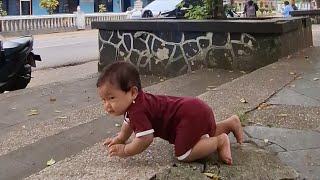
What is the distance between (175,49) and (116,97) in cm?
562

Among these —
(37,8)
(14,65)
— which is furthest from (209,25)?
(37,8)

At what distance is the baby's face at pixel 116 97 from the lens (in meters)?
2.74

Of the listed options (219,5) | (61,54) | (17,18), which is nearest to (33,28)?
(17,18)

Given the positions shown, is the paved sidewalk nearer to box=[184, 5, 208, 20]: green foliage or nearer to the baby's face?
the baby's face

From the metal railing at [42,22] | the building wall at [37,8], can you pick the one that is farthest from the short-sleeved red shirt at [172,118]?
the building wall at [37,8]

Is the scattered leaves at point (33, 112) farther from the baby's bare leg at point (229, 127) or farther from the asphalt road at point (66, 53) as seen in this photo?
the asphalt road at point (66, 53)

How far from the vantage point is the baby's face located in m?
2.74

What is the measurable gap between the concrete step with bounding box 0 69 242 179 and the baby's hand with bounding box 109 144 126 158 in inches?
29.4

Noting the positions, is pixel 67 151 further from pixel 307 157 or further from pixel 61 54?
pixel 61 54

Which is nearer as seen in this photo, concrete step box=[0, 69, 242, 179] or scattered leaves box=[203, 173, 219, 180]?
scattered leaves box=[203, 173, 219, 180]

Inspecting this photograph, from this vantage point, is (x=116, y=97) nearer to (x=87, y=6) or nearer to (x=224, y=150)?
(x=224, y=150)

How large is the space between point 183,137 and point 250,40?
16.7 ft

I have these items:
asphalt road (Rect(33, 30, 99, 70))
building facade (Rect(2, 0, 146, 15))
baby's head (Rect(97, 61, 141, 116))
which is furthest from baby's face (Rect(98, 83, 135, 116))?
building facade (Rect(2, 0, 146, 15))

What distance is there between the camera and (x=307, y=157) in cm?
324
